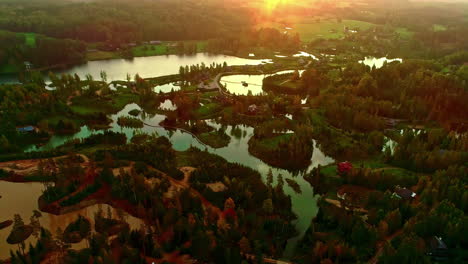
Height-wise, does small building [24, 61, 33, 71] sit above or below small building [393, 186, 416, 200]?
above

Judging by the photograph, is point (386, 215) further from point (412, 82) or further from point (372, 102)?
point (412, 82)

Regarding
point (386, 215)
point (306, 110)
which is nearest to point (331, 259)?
point (386, 215)

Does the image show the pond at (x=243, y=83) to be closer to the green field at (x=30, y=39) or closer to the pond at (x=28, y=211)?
the pond at (x=28, y=211)

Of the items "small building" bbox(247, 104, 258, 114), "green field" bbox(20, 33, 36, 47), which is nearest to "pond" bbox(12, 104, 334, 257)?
"small building" bbox(247, 104, 258, 114)

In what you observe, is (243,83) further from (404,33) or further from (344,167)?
(404,33)

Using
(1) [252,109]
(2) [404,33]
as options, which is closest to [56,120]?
(1) [252,109]

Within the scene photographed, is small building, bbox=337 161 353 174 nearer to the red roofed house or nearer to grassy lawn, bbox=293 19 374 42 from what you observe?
the red roofed house
